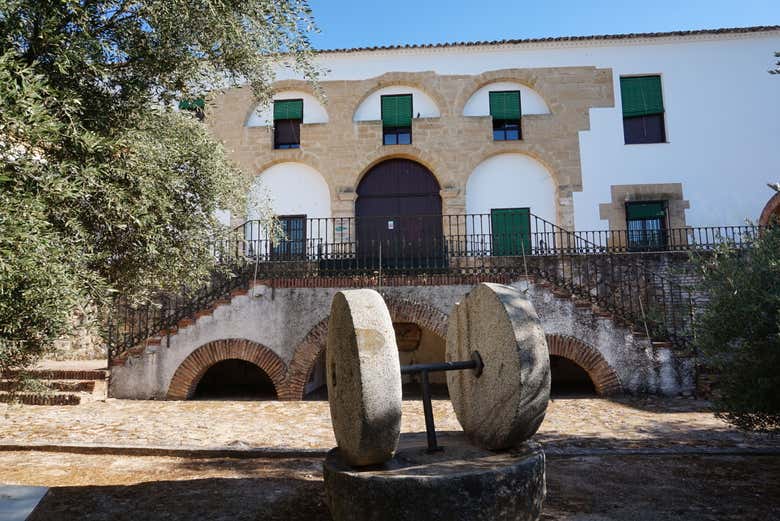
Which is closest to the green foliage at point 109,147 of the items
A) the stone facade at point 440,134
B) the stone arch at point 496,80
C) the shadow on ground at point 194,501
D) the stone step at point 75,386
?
the shadow on ground at point 194,501

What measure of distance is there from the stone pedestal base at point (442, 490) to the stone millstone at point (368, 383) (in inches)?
6.1

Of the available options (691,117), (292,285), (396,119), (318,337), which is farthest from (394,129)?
(691,117)

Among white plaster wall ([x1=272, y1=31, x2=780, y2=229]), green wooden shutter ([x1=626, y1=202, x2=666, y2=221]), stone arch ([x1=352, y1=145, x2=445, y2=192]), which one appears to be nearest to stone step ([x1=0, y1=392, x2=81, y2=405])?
stone arch ([x1=352, y1=145, x2=445, y2=192])

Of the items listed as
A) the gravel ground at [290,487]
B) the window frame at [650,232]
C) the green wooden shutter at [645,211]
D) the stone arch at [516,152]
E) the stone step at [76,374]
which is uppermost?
the stone arch at [516,152]

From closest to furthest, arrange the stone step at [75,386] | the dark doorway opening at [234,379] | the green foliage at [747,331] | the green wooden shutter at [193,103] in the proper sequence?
the green foliage at [747,331] < the green wooden shutter at [193,103] < the stone step at [75,386] < the dark doorway opening at [234,379]

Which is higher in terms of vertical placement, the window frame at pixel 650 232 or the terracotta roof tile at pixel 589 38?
the terracotta roof tile at pixel 589 38

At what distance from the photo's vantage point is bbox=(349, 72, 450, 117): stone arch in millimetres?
15672

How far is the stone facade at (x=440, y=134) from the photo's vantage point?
15.2 metres

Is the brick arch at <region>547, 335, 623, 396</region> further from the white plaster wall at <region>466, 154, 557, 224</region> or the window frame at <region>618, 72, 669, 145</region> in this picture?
the window frame at <region>618, 72, 669, 145</region>

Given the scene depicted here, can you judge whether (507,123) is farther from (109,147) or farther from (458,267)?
(109,147)

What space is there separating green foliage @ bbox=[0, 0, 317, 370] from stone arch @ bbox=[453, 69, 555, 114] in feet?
32.0

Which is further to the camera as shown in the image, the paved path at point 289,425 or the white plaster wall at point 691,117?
the white plaster wall at point 691,117

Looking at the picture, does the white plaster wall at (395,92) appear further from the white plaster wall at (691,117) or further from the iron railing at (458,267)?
the iron railing at (458,267)

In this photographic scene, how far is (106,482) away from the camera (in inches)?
192
